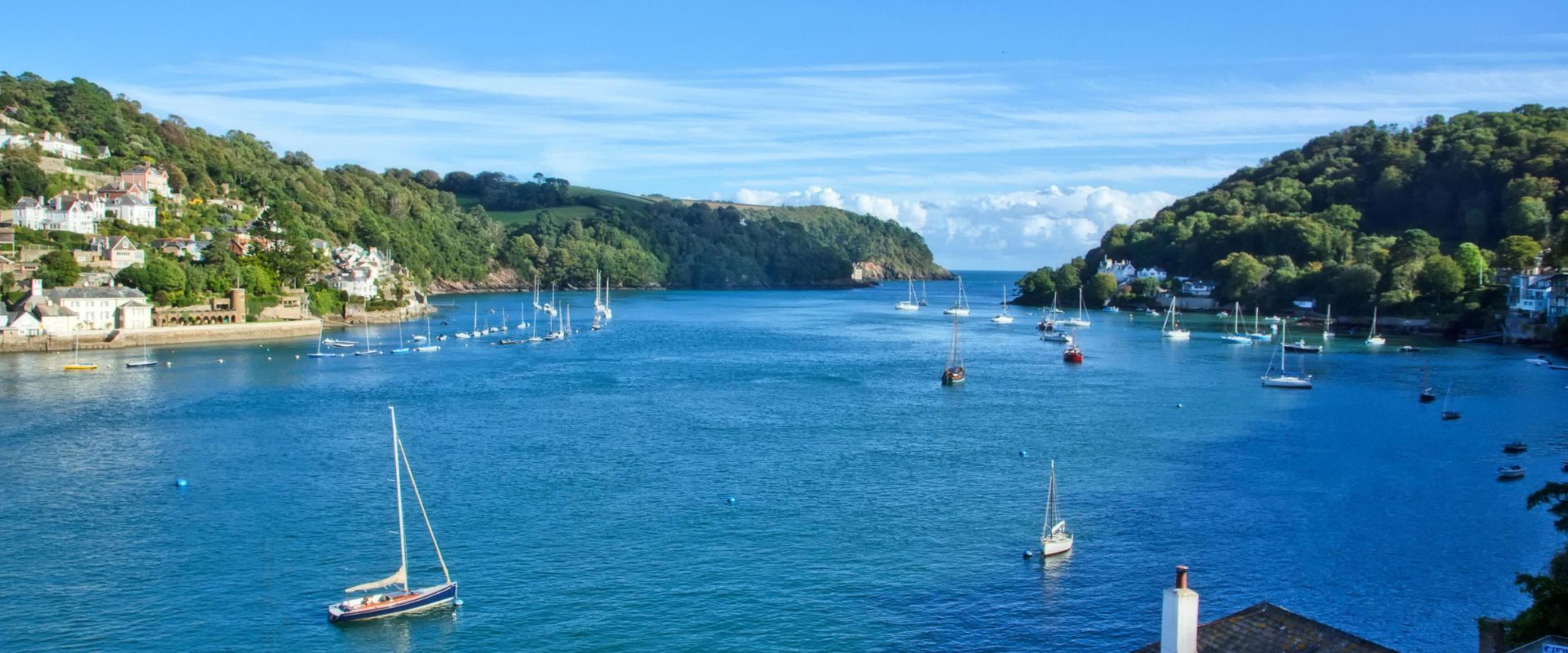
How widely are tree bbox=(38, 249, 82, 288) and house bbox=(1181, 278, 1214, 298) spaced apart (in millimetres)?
80049

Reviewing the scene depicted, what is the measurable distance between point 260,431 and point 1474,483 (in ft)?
101

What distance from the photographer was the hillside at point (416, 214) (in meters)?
77.4

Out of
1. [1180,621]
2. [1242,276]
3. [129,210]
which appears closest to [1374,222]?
[1242,276]

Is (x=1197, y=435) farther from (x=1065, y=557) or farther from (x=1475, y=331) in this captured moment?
(x=1475, y=331)

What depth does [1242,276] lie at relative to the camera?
88.2 m

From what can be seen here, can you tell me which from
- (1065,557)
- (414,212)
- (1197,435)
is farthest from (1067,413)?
(414,212)

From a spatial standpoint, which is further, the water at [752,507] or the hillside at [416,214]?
the hillside at [416,214]

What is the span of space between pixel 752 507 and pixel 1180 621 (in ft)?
50.0

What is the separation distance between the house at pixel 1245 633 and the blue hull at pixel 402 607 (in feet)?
37.5

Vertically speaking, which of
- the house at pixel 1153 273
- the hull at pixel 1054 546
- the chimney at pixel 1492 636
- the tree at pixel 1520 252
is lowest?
the hull at pixel 1054 546

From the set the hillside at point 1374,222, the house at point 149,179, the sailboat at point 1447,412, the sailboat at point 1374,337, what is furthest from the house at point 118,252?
the hillside at point 1374,222

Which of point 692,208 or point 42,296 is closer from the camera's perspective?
point 42,296

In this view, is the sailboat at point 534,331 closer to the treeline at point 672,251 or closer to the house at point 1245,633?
the treeline at point 672,251

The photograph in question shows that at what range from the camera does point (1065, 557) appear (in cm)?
2034
